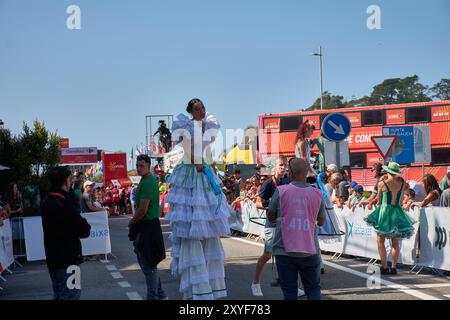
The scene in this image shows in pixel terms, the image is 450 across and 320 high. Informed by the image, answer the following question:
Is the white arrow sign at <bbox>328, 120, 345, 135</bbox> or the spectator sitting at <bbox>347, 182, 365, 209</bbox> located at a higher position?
the white arrow sign at <bbox>328, 120, 345, 135</bbox>

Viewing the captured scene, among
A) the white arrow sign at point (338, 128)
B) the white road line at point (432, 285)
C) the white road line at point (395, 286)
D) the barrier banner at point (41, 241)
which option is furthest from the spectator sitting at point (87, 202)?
the white road line at point (432, 285)

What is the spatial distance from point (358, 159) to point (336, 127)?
1004 inches

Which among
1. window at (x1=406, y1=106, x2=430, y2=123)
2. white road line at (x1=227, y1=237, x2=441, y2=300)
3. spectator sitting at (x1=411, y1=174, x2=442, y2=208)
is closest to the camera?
white road line at (x1=227, y1=237, x2=441, y2=300)

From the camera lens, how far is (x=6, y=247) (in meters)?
14.0

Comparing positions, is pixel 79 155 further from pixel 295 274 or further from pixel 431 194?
pixel 295 274

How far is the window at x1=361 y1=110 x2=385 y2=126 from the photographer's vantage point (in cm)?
3912

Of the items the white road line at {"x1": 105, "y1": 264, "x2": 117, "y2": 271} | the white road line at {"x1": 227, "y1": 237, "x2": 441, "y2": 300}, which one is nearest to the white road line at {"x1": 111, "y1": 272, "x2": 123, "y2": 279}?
the white road line at {"x1": 105, "y1": 264, "x2": 117, "y2": 271}

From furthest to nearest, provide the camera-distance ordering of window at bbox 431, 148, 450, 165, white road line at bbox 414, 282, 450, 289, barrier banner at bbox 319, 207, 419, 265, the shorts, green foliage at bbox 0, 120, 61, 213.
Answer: window at bbox 431, 148, 450, 165
green foliage at bbox 0, 120, 61, 213
barrier banner at bbox 319, 207, 419, 265
white road line at bbox 414, 282, 450, 289
the shorts

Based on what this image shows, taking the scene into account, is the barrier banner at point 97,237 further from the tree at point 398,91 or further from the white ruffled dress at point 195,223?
the tree at point 398,91

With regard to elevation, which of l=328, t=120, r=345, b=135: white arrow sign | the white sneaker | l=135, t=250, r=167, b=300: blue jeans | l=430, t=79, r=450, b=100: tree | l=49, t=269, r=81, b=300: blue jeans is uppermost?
l=430, t=79, r=450, b=100: tree

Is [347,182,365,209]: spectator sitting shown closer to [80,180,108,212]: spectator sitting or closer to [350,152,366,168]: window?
[80,180,108,212]: spectator sitting

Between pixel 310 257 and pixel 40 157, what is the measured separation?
61.3 ft

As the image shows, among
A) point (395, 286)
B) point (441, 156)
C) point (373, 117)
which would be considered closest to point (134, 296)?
point (395, 286)

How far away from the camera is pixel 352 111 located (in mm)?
39875
